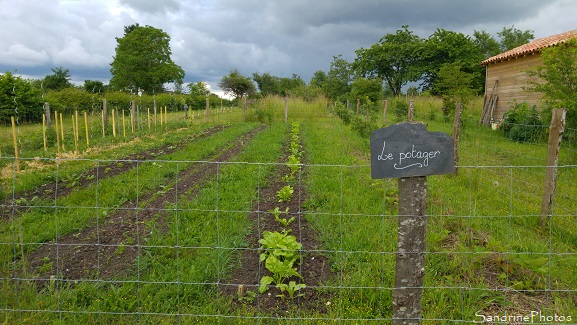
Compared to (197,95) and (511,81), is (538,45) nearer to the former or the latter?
(511,81)

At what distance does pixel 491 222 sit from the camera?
4945 mm

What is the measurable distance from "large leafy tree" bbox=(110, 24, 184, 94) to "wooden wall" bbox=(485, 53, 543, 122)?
134ft

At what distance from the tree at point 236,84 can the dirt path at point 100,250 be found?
46.8 meters

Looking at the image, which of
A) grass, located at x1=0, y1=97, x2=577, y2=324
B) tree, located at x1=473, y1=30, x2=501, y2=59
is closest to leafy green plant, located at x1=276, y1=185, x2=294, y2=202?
grass, located at x1=0, y1=97, x2=577, y2=324

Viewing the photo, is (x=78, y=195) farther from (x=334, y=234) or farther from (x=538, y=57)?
(x=538, y=57)

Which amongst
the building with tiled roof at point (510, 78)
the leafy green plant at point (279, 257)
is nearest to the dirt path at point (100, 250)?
the leafy green plant at point (279, 257)

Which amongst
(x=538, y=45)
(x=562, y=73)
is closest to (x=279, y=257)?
(x=562, y=73)

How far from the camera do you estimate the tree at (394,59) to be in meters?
41.3

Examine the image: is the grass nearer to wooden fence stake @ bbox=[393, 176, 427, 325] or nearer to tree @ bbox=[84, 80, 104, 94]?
wooden fence stake @ bbox=[393, 176, 427, 325]

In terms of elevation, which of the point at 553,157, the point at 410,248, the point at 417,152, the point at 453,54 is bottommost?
the point at 410,248

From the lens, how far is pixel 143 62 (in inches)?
1921

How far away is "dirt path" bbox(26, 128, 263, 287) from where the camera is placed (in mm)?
3650

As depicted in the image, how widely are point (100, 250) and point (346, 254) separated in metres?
2.72

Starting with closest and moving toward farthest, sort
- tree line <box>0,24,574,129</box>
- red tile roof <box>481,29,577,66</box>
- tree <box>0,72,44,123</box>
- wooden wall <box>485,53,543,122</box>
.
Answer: red tile roof <box>481,29,577,66</box> < wooden wall <box>485,53,543,122</box> < tree <box>0,72,44,123</box> < tree line <box>0,24,574,129</box>
